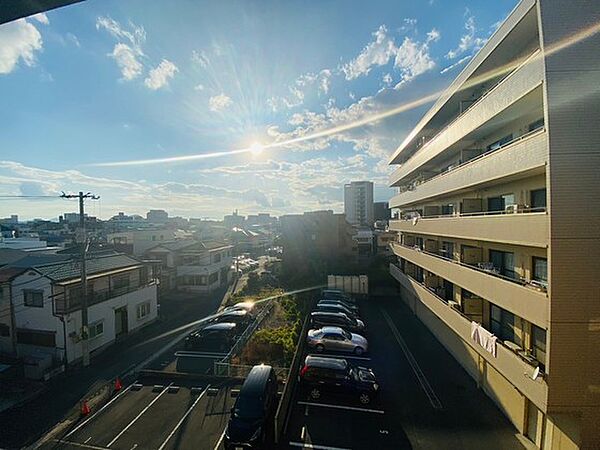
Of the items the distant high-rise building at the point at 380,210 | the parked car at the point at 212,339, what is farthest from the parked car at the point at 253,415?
the distant high-rise building at the point at 380,210

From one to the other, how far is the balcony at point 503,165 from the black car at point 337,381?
7590mm

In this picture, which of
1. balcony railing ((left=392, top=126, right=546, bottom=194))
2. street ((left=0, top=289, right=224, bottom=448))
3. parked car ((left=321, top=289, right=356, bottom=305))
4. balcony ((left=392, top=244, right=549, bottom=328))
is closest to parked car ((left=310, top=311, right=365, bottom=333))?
parked car ((left=321, top=289, right=356, bottom=305))

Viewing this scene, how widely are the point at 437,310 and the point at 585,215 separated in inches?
338

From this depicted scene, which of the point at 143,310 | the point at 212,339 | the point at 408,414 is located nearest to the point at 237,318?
the point at 212,339

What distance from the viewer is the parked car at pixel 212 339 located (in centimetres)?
1539

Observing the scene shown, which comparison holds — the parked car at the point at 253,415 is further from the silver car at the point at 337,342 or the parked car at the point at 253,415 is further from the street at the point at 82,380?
the street at the point at 82,380

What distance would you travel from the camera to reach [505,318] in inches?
393

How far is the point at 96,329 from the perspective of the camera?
1553 centimetres

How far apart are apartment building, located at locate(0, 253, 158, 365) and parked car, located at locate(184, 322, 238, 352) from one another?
4423mm

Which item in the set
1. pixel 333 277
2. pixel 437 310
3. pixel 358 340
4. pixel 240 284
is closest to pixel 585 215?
pixel 437 310

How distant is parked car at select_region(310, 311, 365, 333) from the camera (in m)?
16.7

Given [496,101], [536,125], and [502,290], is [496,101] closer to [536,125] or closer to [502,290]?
[536,125]

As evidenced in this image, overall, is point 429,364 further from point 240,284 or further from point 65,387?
point 240,284

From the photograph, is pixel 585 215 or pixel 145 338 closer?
pixel 585 215
